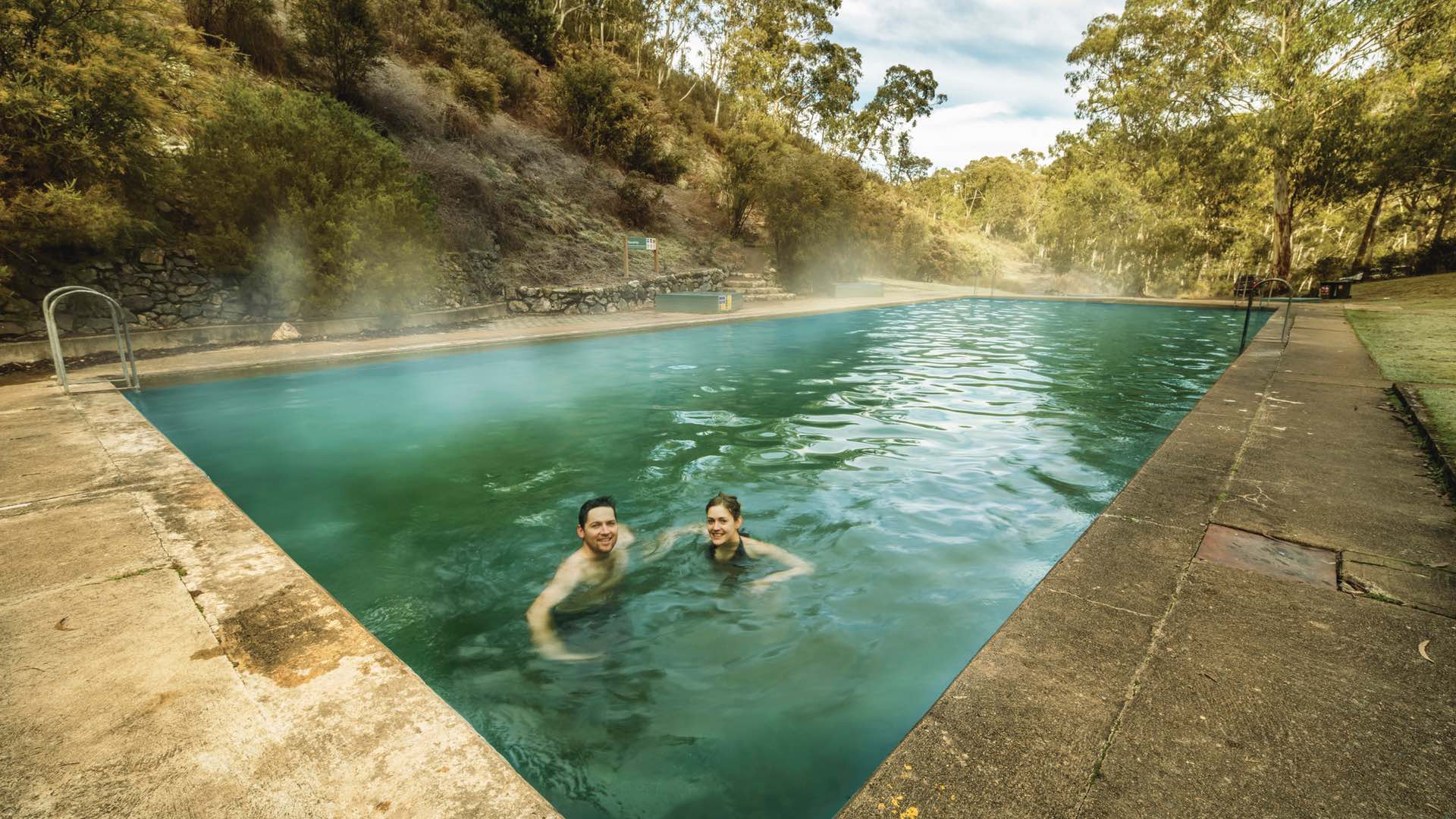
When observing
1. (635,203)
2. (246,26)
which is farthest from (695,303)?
(246,26)

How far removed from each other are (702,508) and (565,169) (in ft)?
62.9

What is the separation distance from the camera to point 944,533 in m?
4.99

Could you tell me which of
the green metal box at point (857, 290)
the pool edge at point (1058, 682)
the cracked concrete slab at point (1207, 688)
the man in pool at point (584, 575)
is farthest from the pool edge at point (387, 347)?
the cracked concrete slab at point (1207, 688)

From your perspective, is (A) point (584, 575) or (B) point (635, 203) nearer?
(A) point (584, 575)

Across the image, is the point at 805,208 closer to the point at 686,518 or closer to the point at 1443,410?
the point at 1443,410

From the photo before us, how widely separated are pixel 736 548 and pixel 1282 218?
28.9 metres

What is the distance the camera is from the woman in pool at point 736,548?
4.01 metres

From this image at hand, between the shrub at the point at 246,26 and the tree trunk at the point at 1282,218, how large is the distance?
103ft

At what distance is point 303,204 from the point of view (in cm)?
1032

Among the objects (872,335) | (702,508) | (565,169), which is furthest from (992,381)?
(565,169)

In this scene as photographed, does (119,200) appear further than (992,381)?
No

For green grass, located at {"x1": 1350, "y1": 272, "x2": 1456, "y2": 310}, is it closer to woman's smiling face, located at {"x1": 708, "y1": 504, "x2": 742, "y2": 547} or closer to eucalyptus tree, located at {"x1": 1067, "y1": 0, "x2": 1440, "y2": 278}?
eucalyptus tree, located at {"x1": 1067, "y1": 0, "x2": 1440, "y2": 278}

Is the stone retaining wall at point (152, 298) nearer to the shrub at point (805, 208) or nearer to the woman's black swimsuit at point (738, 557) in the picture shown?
the woman's black swimsuit at point (738, 557)

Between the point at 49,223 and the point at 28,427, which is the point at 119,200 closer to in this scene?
the point at 49,223
